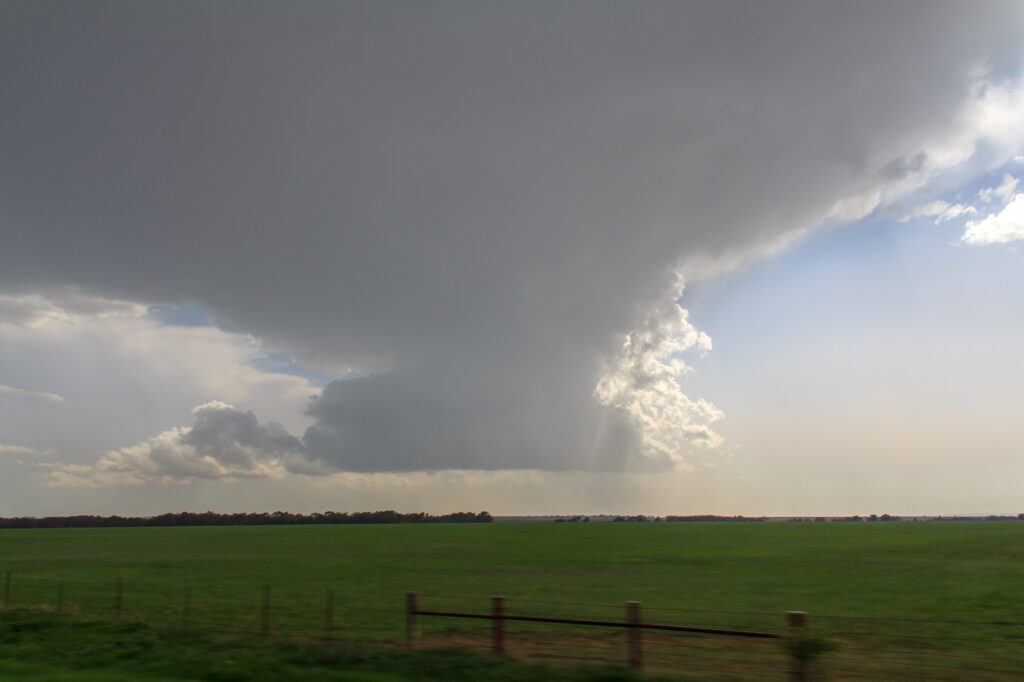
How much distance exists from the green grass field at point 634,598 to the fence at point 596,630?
0.28ft

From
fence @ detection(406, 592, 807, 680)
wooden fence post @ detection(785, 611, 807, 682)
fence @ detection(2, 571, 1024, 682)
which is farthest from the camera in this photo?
fence @ detection(2, 571, 1024, 682)

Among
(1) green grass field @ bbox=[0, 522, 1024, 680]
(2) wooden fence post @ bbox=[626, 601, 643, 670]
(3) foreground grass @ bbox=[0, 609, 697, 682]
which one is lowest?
(1) green grass field @ bbox=[0, 522, 1024, 680]

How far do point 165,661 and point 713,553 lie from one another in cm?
5678

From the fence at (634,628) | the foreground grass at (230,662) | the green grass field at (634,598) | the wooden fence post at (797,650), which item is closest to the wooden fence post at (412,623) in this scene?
the fence at (634,628)

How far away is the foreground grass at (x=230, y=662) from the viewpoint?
39.0 feet

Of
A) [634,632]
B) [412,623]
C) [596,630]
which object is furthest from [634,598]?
[634,632]

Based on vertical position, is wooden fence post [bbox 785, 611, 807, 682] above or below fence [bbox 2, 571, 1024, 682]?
above

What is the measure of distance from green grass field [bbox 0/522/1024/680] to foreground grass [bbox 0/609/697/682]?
92.0 inches

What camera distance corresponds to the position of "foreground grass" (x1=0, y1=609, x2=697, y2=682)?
1188cm

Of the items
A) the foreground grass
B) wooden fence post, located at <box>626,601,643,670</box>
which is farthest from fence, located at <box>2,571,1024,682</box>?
the foreground grass

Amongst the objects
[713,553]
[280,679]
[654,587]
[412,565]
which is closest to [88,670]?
[280,679]

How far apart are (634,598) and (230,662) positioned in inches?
843

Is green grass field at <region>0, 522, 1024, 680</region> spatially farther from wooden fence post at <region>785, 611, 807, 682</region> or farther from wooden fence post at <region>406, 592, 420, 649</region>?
wooden fence post at <region>406, 592, 420, 649</region>

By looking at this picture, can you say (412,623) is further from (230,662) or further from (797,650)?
(797,650)
